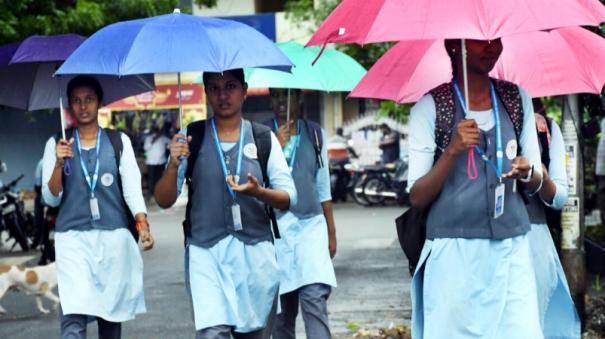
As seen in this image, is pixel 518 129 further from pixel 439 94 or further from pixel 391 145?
pixel 391 145

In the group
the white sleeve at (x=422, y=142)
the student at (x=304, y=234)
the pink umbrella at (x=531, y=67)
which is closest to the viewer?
the white sleeve at (x=422, y=142)

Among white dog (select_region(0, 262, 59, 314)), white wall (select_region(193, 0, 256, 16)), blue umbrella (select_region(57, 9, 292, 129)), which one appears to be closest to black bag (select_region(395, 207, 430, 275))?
blue umbrella (select_region(57, 9, 292, 129))

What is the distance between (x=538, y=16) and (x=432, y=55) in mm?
2026

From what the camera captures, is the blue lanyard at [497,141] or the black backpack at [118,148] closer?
the blue lanyard at [497,141]

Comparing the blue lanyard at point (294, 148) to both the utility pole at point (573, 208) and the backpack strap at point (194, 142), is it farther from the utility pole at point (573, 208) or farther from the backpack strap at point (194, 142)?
the utility pole at point (573, 208)

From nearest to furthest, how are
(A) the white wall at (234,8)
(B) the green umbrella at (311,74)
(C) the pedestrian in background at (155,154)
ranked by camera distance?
(B) the green umbrella at (311,74)
(C) the pedestrian in background at (155,154)
(A) the white wall at (234,8)

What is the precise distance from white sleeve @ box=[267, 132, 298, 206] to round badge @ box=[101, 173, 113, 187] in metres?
1.28

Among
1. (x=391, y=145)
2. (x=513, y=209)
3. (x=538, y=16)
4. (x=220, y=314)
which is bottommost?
(x=391, y=145)

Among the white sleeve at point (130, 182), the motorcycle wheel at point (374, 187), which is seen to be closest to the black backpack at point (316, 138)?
the white sleeve at point (130, 182)

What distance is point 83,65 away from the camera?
6.06 metres

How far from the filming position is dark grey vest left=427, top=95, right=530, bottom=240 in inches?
202

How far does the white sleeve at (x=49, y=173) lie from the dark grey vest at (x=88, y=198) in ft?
0.23

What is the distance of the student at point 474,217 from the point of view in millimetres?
5129

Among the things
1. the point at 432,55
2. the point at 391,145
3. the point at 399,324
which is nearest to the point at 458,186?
the point at 432,55
